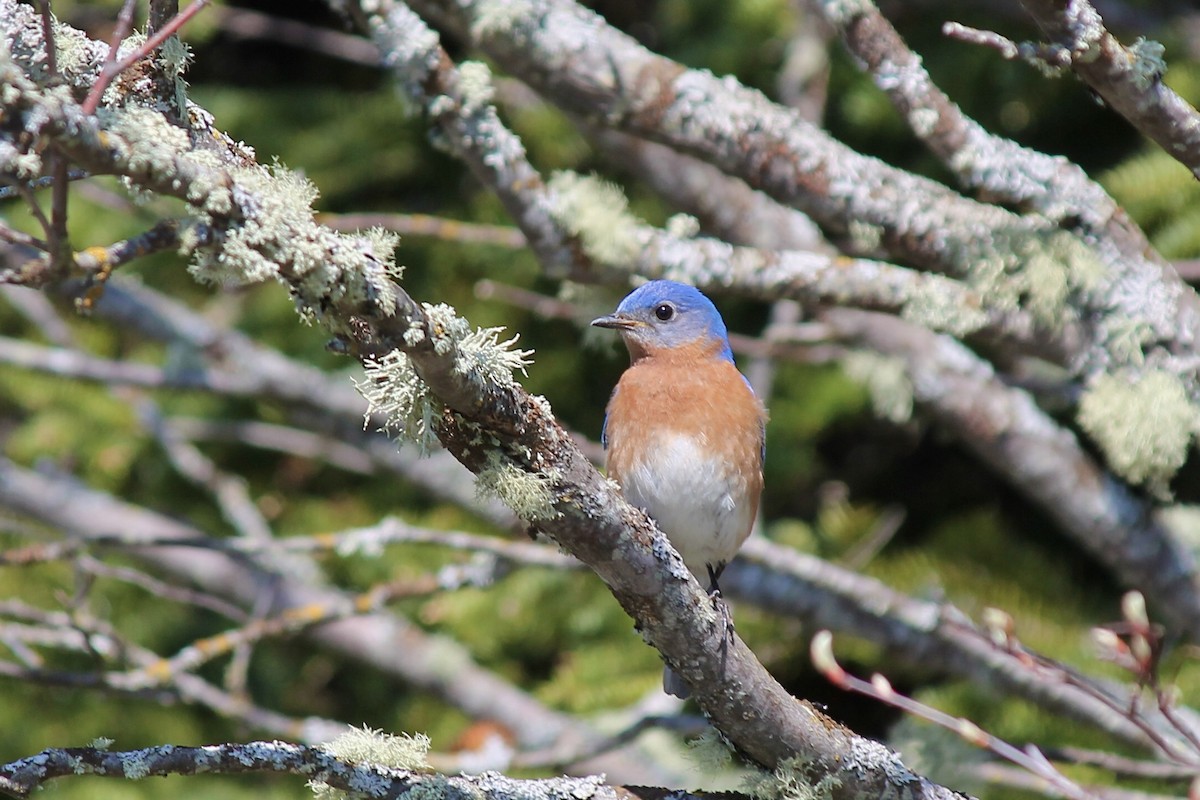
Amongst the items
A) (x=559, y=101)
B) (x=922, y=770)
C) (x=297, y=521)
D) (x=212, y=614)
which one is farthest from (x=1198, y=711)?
(x=212, y=614)

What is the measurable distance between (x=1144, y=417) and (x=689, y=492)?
1.20m

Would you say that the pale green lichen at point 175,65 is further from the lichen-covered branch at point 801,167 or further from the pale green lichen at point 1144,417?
the pale green lichen at point 1144,417

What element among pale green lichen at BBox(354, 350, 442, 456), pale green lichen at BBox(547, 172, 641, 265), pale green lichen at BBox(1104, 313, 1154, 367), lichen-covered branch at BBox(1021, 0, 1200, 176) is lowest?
pale green lichen at BBox(547, 172, 641, 265)

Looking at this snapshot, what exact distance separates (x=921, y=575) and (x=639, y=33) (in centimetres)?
286

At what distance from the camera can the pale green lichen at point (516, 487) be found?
1.79 metres

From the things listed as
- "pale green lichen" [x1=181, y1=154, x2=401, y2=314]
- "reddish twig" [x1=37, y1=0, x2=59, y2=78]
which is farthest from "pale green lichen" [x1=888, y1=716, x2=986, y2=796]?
"reddish twig" [x1=37, y1=0, x2=59, y2=78]

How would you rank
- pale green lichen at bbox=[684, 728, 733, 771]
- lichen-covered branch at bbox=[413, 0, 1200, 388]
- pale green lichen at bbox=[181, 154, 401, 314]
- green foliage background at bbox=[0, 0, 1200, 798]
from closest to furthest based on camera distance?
pale green lichen at bbox=[181, 154, 401, 314] < pale green lichen at bbox=[684, 728, 733, 771] < lichen-covered branch at bbox=[413, 0, 1200, 388] < green foliage background at bbox=[0, 0, 1200, 798]

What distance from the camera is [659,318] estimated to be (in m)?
3.80

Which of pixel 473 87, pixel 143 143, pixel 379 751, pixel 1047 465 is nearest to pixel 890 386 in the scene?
pixel 1047 465

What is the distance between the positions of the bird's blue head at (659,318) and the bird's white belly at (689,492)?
429mm

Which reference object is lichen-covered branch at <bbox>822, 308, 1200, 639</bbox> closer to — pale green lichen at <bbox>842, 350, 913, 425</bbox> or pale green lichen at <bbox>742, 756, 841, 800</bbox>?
pale green lichen at <bbox>842, 350, 913, 425</bbox>

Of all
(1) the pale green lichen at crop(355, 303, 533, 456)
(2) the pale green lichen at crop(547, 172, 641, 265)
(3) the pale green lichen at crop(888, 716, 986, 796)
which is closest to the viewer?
(1) the pale green lichen at crop(355, 303, 533, 456)

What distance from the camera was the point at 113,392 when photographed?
221 inches

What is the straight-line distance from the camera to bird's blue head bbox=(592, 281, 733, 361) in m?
→ 3.78
